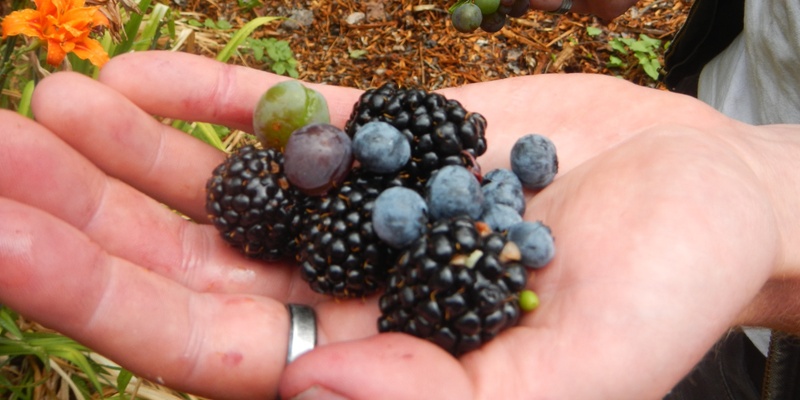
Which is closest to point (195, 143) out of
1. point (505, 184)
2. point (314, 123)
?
point (314, 123)

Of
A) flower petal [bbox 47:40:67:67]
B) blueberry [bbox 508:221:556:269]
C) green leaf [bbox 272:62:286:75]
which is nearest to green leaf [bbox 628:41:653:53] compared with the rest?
green leaf [bbox 272:62:286:75]

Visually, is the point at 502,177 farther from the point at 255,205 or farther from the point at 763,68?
the point at 763,68

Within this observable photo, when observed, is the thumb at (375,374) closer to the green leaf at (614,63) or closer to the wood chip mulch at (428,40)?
the wood chip mulch at (428,40)

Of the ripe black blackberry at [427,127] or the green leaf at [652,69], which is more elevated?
the ripe black blackberry at [427,127]

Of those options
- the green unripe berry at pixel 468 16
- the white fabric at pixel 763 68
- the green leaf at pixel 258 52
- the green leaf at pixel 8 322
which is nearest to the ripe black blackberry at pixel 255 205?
the green leaf at pixel 8 322

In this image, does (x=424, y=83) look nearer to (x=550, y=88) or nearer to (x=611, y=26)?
(x=611, y=26)

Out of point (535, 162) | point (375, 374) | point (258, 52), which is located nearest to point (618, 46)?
point (258, 52)
